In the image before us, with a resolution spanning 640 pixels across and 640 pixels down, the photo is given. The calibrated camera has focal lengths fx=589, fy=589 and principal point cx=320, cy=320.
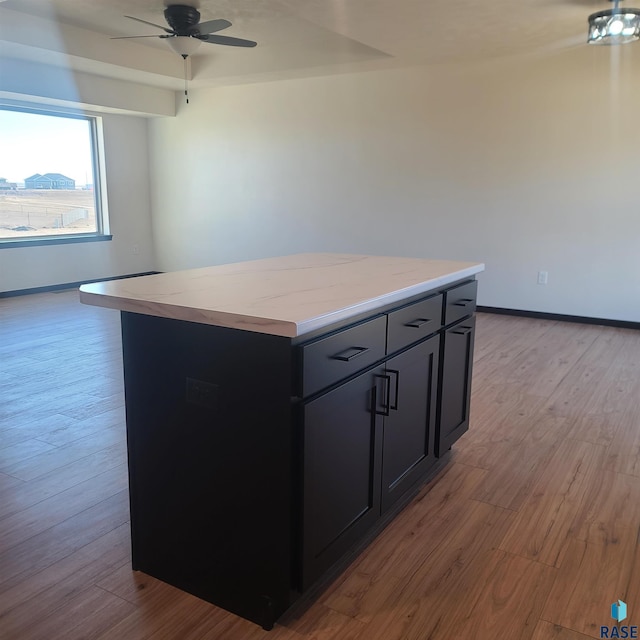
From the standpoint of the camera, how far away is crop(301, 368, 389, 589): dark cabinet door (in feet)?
5.24

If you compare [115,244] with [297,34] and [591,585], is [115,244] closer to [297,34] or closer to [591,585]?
[297,34]

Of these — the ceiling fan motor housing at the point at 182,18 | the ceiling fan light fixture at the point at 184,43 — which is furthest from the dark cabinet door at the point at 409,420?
the ceiling fan light fixture at the point at 184,43

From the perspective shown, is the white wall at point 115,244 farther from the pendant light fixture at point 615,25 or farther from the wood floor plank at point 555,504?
the wood floor plank at point 555,504

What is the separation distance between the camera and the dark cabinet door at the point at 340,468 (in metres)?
1.60

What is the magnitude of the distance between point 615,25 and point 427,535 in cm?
381

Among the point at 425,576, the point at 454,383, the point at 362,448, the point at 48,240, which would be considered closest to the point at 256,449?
the point at 362,448

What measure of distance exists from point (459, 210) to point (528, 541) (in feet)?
14.2

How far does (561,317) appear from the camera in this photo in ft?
18.4

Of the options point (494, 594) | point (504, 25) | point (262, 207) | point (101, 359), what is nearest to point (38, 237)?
point (262, 207)

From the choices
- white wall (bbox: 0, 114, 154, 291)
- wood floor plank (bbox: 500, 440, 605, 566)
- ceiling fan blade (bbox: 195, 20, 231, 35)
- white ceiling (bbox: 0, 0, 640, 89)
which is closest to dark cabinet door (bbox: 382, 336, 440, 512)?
wood floor plank (bbox: 500, 440, 605, 566)

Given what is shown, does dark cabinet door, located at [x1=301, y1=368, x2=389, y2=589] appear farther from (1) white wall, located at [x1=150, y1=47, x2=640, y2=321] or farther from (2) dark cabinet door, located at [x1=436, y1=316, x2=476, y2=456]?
(1) white wall, located at [x1=150, y1=47, x2=640, y2=321]

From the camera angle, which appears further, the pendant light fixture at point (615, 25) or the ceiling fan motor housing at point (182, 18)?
the ceiling fan motor housing at point (182, 18)

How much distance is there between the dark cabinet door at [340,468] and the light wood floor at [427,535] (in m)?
0.17

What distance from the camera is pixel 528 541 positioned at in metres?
2.06
